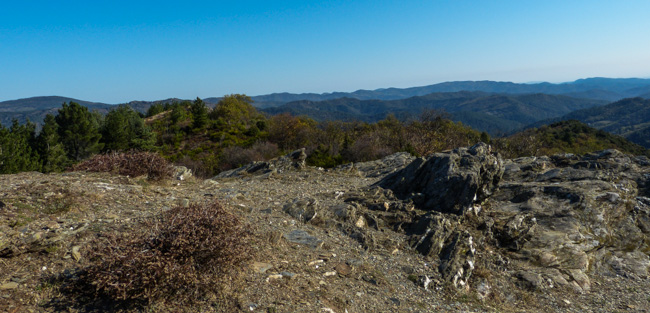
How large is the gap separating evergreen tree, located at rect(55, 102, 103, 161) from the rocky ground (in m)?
38.2

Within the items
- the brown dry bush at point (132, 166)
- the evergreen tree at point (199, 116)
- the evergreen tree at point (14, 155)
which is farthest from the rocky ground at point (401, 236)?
the evergreen tree at point (199, 116)

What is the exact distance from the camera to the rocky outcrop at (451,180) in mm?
11977

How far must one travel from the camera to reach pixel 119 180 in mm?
11711

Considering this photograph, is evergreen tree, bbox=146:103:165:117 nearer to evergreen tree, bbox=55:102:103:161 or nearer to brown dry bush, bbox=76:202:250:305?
evergreen tree, bbox=55:102:103:161

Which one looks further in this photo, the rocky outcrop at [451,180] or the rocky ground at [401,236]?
the rocky outcrop at [451,180]

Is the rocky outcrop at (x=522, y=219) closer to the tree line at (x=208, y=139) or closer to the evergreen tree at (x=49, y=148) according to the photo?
the tree line at (x=208, y=139)

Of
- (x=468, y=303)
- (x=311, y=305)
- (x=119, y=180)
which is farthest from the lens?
(x=119, y=180)

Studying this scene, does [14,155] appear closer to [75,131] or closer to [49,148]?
[49,148]

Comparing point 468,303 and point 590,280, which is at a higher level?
point 468,303

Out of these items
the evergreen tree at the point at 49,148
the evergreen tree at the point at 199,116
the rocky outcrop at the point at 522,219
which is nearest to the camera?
the rocky outcrop at the point at 522,219

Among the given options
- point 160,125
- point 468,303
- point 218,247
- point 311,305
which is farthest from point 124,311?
point 160,125

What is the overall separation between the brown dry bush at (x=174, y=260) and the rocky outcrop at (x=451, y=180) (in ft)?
27.8

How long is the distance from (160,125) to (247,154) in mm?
31948

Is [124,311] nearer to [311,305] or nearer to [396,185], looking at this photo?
[311,305]
